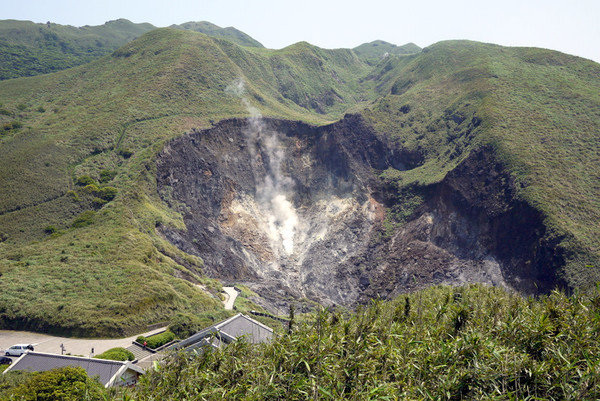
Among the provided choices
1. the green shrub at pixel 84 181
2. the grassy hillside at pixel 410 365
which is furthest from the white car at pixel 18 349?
the green shrub at pixel 84 181

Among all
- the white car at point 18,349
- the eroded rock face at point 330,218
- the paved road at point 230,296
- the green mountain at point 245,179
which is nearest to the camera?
the white car at point 18,349

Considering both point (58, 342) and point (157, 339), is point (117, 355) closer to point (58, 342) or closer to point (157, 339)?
point (157, 339)

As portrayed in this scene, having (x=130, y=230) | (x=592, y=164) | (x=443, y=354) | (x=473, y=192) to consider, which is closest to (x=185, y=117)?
(x=130, y=230)

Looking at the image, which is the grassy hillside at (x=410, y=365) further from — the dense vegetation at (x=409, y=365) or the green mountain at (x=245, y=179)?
the green mountain at (x=245, y=179)

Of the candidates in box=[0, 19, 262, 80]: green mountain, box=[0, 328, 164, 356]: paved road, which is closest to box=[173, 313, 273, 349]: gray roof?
box=[0, 328, 164, 356]: paved road

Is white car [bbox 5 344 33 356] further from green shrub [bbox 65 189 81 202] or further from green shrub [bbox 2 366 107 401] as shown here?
green shrub [bbox 65 189 81 202]

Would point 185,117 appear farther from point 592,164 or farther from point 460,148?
point 592,164
